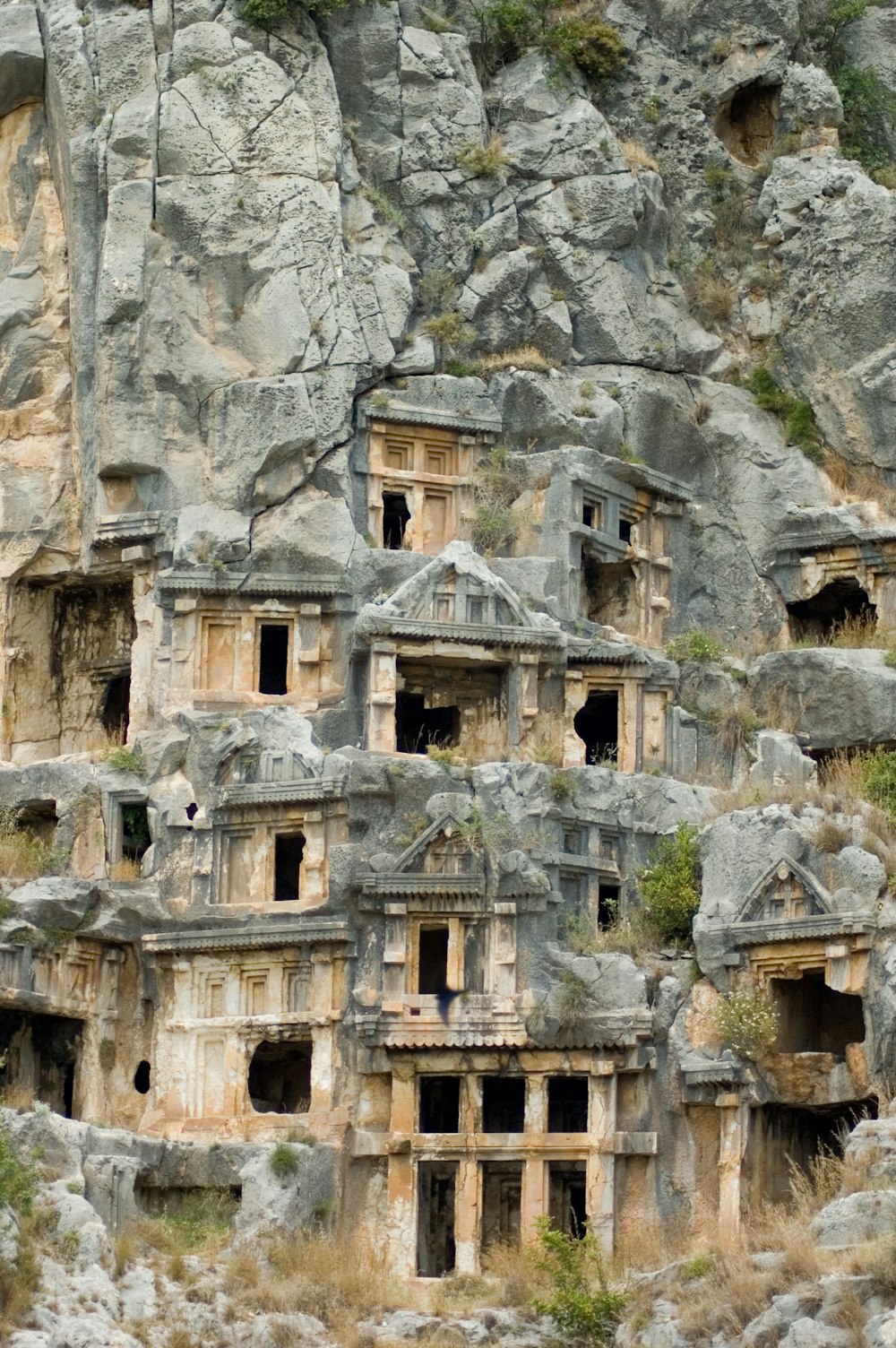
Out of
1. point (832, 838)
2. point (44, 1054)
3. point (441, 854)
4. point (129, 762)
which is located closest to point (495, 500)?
point (129, 762)

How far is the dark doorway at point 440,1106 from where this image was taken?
44.3m

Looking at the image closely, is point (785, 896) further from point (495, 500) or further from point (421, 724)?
point (495, 500)

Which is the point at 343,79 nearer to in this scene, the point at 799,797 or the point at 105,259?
the point at 105,259

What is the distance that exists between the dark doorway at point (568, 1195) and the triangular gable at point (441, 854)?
4788 millimetres

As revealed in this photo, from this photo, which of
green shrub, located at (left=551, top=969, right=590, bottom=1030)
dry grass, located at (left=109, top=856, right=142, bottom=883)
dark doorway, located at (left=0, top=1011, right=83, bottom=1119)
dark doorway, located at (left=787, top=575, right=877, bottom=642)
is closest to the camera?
green shrub, located at (left=551, top=969, right=590, bottom=1030)

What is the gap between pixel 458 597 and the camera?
1868 inches

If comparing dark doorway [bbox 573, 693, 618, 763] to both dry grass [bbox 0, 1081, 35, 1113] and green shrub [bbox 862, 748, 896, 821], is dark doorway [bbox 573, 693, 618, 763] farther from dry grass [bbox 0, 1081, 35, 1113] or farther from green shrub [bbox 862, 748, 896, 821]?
dry grass [bbox 0, 1081, 35, 1113]

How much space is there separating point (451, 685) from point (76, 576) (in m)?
7.75

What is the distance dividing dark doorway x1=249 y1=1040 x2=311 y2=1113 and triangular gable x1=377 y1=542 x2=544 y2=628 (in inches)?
299

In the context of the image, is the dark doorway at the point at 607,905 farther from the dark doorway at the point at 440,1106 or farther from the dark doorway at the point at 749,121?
the dark doorway at the point at 749,121

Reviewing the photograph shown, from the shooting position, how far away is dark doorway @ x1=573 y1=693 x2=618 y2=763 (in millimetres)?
49156

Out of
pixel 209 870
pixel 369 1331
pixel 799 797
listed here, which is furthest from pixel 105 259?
pixel 369 1331

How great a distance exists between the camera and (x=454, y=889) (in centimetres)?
4353

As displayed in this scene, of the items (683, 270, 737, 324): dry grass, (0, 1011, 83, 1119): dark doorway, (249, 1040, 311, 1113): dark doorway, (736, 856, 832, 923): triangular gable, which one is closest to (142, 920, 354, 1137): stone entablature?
(249, 1040, 311, 1113): dark doorway
